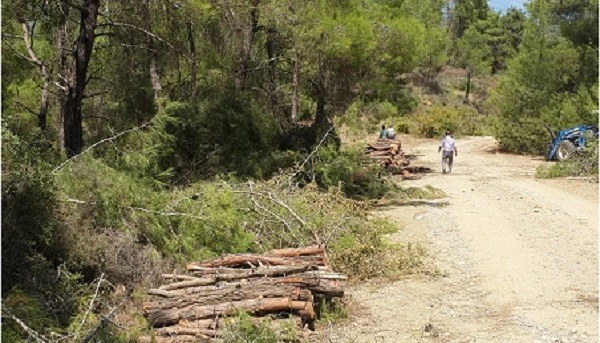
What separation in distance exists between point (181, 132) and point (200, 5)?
267cm

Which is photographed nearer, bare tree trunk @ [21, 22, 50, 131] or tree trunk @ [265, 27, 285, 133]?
bare tree trunk @ [21, 22, 50, 131]

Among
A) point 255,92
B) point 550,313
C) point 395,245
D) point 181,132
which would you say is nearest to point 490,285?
point 550,313

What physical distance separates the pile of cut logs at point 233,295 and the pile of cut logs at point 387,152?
43.4 feet

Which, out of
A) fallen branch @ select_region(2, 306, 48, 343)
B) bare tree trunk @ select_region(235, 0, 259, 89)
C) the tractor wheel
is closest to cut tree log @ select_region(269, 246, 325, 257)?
fallen branch @ select_region(2, 306, 48, 343)

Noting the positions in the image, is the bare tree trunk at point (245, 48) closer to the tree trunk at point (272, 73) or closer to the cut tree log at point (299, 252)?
the tree trunk at point (272, 73)

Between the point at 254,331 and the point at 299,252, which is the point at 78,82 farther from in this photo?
the point at 254,331

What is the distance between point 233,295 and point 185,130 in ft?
20.6

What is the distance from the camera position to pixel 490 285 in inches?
314

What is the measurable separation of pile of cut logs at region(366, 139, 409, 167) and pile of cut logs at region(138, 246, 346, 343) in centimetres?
1322

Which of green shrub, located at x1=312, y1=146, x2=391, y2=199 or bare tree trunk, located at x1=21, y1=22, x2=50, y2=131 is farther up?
bare tree trunk, located at x1=21, y1=22, x2=50, y2=131

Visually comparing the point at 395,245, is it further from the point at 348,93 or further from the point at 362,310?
the point at 348,93

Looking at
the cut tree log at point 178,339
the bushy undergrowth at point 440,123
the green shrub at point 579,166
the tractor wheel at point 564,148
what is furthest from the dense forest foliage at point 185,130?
the bushy undergrowth at point 440,123

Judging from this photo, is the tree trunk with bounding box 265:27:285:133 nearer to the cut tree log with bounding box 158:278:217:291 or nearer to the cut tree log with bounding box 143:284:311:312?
the cut tree log with bounding box 158:278:217:291

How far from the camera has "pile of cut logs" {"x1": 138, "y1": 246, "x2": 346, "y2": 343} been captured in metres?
6.00
